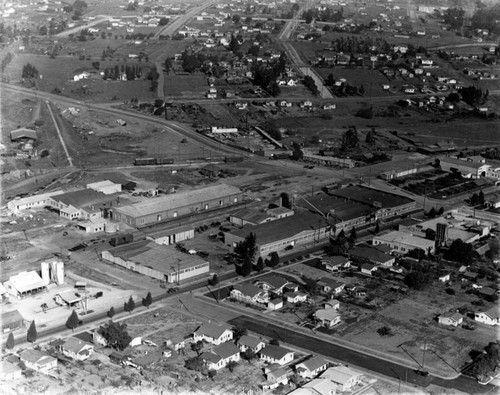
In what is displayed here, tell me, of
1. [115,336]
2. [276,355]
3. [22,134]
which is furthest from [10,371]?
[22,134]

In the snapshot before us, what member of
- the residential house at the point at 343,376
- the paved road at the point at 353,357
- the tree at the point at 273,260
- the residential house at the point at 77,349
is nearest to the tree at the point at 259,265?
the tree at the point at 273,260

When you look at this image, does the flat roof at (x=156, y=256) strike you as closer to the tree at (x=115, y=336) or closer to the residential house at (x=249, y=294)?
the residential house at (x=249, y=294)

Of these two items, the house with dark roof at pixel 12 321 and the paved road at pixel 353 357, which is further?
the house with dark roof at pixel 12 321

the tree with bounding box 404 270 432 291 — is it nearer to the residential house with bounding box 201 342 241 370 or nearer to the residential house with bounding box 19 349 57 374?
the residential house with bounding box 201 342 241 370

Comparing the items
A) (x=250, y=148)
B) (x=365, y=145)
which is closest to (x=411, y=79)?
(x=365, y=145)

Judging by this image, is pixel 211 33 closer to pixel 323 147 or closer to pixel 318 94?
pixel 318 94

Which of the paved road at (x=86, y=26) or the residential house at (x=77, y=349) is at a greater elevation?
the paved road at (x=86, y=26)
